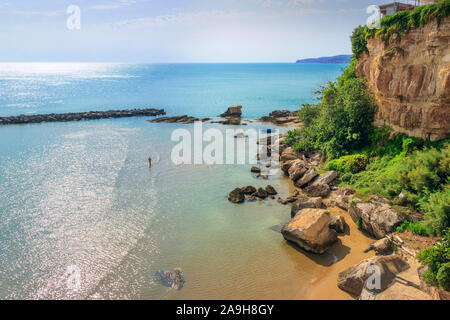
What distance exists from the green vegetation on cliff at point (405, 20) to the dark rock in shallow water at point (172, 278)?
24638 millimetres

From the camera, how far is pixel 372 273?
14.1m

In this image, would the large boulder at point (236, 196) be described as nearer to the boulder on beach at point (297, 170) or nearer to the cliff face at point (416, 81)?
the boulder on beach at point (297, 170)

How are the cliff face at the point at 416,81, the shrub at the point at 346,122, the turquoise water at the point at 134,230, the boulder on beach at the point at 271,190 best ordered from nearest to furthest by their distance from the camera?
the turquoise water at the point at 134,230
the cliff face at the point at 416,81
the boulder on beach at the point at 271,190
the shrub at the point at 346,122

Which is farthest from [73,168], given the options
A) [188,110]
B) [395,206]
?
[188,110]

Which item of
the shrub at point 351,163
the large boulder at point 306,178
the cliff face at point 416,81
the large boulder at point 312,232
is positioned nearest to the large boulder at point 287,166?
the large boulder at point 306,178

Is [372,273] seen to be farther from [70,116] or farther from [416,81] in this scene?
[70,116]

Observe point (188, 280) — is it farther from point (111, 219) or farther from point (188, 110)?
point (188, 110)

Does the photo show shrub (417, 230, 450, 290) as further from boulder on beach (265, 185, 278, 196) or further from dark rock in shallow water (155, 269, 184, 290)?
boulder on beach (265, 185, 278, 196)

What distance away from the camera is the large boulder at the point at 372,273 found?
14.0 meters

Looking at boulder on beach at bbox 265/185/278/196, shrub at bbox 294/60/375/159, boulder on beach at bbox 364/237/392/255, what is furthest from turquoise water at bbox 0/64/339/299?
shrub at bbox 294/60/375/159

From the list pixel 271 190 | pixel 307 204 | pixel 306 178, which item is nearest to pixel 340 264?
pixel 307 204

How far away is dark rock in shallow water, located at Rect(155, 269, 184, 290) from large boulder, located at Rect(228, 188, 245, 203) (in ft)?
32.0

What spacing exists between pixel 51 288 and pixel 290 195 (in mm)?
18870

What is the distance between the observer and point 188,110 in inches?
2997
